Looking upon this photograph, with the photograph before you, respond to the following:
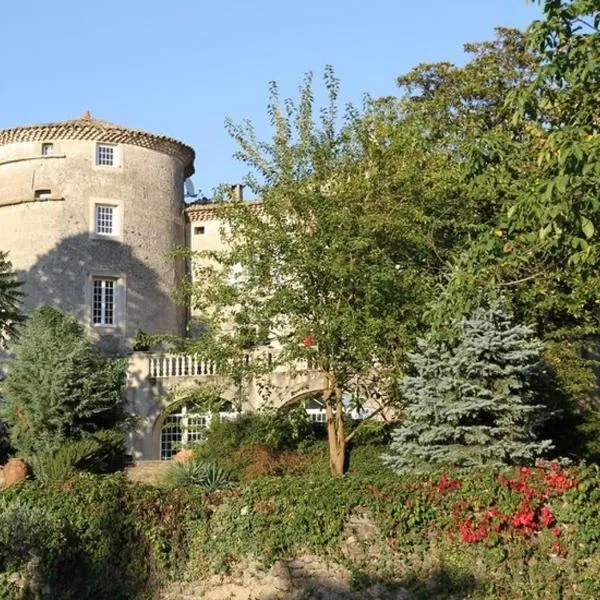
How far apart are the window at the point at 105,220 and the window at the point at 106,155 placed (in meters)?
1.55

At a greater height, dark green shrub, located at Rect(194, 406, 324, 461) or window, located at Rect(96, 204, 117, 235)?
window, located at Rect(96, 204, 117, 235)

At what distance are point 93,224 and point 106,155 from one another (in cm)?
268

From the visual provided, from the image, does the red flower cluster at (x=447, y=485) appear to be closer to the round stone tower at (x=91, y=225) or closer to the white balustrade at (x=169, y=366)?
the white balustrade at (x=169, y=366)

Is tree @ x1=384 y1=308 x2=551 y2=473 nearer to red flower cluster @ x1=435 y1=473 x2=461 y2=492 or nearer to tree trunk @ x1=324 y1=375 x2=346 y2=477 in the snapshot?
red flower cluster @ x1=435 y1=473 x2=461 y2=492

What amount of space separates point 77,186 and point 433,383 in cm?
2018

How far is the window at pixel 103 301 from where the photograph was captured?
33.7 meters

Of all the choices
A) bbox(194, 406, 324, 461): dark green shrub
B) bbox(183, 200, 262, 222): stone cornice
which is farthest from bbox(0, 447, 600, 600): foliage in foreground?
bbox(183, 200, 262, 222): stone cornice

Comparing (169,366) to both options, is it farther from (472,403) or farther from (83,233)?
(472,403)

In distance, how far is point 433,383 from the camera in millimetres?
17859

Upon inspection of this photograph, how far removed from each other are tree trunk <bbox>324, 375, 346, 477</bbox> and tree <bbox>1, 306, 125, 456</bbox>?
5802 mm

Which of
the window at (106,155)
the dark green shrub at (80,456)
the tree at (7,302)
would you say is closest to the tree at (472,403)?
the dark green shrub at (80,456)

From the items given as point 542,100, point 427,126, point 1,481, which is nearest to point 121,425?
point 1,481

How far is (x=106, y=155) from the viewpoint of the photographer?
Answer: 35.0 meters

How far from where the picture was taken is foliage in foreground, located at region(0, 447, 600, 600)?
14203mm
